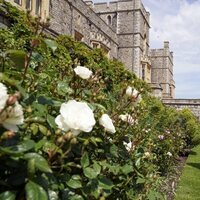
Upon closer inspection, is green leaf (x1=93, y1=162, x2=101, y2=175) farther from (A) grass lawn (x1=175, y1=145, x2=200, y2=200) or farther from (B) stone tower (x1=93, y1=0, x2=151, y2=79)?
(B) stone tower (x1=93, y1=0, x2=151, y2=79)

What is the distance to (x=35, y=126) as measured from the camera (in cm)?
→ 165

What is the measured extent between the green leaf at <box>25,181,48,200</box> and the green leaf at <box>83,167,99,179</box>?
1.44ft

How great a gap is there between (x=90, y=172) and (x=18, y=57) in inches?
25.8

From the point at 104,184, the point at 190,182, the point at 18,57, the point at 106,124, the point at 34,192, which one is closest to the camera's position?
the point at 34,192

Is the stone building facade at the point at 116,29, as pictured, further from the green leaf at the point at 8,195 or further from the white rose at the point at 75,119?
the green leaf at the point at 8,195

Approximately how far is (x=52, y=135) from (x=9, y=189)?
0.33m

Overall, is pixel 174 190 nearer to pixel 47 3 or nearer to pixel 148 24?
pixel 47 3

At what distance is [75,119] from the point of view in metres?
1.57

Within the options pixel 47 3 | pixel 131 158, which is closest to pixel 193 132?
pixel 47 3

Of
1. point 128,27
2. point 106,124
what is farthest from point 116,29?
point 106,124

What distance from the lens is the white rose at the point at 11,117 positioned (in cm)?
129

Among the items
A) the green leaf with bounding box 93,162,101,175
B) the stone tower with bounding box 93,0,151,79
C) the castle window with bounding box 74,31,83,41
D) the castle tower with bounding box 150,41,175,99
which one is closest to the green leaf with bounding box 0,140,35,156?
the green leaf with bounding box 93,162,101,175

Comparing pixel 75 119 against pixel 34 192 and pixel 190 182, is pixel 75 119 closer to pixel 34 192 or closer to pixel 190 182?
pixel 34 192

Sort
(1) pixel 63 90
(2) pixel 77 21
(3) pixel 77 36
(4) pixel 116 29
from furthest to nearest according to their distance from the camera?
1. (4) pixel 116 29
2. (3) pixel 77 36
3. (2) pixel 77 21
4. (1) pixel 63 90
